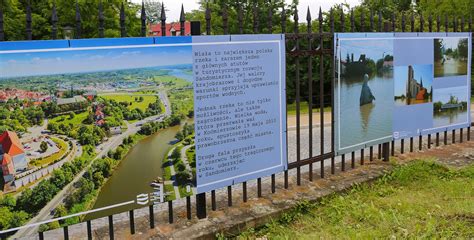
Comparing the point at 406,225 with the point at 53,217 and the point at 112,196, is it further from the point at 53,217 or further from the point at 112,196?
the point at 53,217

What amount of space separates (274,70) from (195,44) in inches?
38.8

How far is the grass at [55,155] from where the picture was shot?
10.3ft

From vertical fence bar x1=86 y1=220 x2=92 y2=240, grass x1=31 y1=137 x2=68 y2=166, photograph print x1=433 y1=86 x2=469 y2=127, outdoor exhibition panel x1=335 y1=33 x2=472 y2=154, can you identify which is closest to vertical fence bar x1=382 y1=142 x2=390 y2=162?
outdoor exhibition panel x1=335 y1=33 x2=472 y2=154

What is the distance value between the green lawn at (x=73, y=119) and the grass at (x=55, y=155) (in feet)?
0.41

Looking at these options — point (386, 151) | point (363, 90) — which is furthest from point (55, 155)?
point (386, 151)

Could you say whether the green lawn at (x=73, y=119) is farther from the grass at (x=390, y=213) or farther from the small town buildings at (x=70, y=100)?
the grass at (x=390, y=213)

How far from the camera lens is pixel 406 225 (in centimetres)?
402

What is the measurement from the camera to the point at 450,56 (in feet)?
22.1

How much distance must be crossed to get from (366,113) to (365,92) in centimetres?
25

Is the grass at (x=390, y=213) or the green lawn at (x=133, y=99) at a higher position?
the green lawn at (x=133, y=99)

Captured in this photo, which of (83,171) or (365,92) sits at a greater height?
(365,92)

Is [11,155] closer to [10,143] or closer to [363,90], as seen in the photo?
[10,143]

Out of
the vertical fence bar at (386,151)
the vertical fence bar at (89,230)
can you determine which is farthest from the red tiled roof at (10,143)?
the vertical fence bar at (386,151)

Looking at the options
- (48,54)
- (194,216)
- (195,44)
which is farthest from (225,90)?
(48,54)
